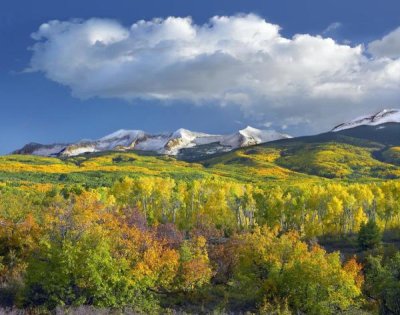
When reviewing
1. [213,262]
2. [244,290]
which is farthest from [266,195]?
[244,290]

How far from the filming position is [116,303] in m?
42.4

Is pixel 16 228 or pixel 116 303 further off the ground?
pixel 16 228

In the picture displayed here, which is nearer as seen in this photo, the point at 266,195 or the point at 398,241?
the point at 398,241

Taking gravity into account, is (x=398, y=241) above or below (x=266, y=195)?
below

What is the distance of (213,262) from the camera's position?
59.3 m

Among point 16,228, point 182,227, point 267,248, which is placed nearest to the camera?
point 267,248

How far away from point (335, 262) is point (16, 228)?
3902 cm

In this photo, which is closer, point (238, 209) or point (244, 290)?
point (244, 290)

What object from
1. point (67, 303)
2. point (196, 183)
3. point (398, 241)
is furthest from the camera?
point (196, 183)

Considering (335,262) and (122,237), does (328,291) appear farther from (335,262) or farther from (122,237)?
(122,237)

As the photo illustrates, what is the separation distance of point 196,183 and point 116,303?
81.6 metres

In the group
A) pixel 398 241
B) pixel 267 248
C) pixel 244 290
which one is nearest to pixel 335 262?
pixel 267 248

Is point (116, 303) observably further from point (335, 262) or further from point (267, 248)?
point (335, 262)

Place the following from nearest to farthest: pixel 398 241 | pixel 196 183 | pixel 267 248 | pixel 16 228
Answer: pixel 267 248
pixel 16 228
pixel 398 241
pixel 196 183
